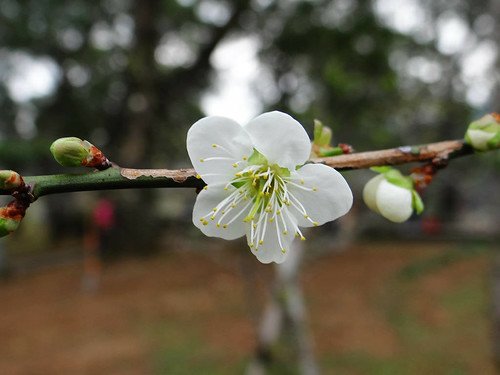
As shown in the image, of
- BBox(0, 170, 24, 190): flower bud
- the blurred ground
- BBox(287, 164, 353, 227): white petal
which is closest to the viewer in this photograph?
BBox(0, 170, 24, 190): flower bud

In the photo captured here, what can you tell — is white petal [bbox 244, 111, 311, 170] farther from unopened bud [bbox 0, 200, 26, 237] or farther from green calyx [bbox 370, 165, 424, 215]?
unopened bud [bbox 0, 200, 26, 237]

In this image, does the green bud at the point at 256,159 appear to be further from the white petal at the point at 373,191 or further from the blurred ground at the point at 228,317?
the blurred ground at the point at 228,317

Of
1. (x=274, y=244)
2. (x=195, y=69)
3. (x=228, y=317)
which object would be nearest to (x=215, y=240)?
(x=228, y=317)

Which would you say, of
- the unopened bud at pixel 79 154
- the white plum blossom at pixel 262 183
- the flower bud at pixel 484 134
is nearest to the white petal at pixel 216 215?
the white plum blossom at pixel 262 183

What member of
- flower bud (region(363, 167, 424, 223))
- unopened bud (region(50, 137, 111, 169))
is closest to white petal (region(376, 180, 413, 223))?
flower bud (region(363, 167, 424, 223))

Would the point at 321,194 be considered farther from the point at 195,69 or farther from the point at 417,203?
the point at 195,69

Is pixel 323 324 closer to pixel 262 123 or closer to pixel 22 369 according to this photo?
pixel 22 369

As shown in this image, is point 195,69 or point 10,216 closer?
point 10,216
